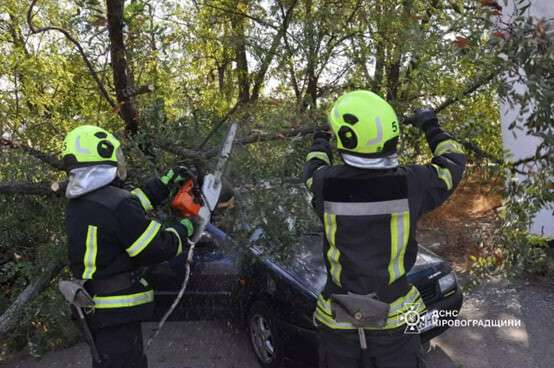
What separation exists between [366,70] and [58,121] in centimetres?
263

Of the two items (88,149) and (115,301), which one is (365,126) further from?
(115,301)

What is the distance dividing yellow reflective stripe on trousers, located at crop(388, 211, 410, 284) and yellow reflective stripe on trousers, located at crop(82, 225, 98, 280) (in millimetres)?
1544

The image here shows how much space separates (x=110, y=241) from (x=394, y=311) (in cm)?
154

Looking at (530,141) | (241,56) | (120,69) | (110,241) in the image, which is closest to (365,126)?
(110,241)

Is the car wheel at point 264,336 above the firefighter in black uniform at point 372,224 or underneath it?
underneath

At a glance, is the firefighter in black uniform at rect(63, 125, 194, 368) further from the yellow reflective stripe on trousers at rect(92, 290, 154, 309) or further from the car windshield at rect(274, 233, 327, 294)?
the car windshield at rect(274, 233, 327, 294)

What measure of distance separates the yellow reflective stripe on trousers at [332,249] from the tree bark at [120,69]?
2044mm

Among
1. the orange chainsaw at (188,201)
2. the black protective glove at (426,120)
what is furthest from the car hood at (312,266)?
the black protective glove at (426,120)

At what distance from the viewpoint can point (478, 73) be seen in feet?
9.96

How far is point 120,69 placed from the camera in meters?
3.85

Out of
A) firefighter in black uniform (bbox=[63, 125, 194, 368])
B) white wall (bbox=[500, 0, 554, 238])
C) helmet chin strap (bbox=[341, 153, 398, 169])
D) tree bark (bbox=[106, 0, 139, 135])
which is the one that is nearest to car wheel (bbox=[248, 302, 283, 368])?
firefighter in black uniform (bbox=[63, 125, 194, 368])

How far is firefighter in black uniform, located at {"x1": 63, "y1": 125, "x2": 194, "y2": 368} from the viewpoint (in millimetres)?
2609

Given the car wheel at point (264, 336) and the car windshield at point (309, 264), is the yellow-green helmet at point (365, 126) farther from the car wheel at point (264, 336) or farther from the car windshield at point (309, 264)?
the car wheel at point (264, 336)

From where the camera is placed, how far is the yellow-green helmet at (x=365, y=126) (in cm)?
225
